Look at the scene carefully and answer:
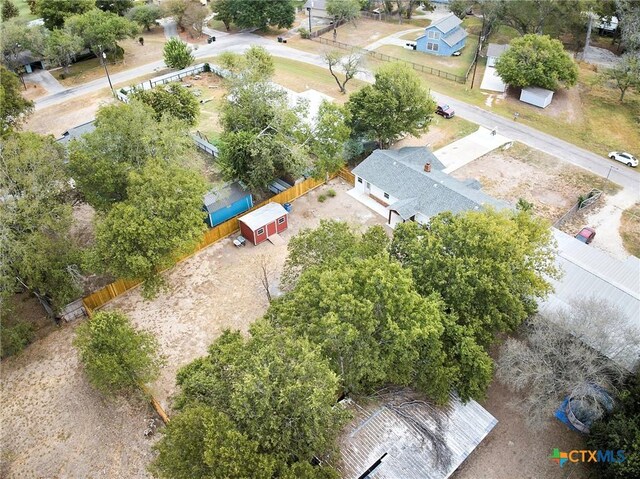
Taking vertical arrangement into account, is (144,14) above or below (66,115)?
above

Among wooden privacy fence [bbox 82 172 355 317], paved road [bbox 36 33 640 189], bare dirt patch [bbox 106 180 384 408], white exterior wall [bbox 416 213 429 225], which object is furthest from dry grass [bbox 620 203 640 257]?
wooden privacy fence [bbox 82 172 355 317]

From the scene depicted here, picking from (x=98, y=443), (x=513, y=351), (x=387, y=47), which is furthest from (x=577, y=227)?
(x=387, y=47)

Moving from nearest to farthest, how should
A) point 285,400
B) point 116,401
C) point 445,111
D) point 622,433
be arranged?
point 285,400
point 622,433
point 116,401
point 445,111

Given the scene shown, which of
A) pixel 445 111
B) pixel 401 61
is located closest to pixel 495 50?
pixel 401 61

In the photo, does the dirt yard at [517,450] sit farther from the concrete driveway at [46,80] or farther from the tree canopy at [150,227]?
the concrete driveway at [46,80]

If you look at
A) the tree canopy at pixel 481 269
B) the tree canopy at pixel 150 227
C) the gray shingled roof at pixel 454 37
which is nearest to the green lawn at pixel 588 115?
the gray shingled roof at pixel 454 37

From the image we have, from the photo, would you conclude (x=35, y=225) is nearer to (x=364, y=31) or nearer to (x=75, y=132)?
(x=75, y=132)
